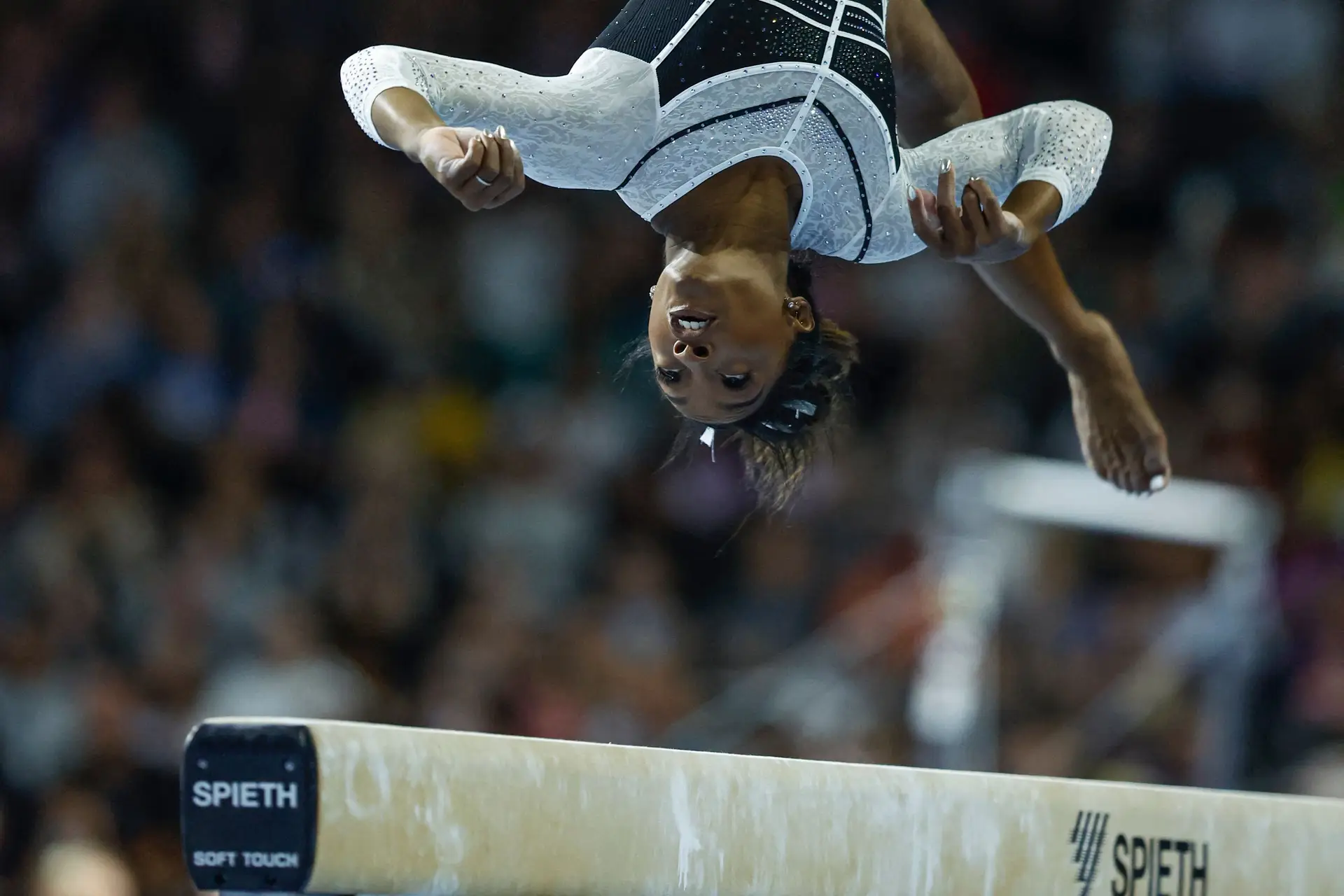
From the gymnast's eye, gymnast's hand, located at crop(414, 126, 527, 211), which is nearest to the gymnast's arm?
gymnast's hand, located at crop(414, 126, 527, 211)

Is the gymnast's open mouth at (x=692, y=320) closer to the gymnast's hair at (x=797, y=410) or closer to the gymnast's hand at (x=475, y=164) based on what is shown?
the gymnast's hair at (x=797, y=410)

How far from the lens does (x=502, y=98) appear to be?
2605 millimetres

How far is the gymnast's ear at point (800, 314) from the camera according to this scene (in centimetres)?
288

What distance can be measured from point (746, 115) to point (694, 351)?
0.43m

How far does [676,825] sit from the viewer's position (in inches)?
93.0

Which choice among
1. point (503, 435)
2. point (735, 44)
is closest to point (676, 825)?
point (735, 44)

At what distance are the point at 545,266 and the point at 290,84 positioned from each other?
125 centimetres

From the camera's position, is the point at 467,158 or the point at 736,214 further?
the point at 736,214

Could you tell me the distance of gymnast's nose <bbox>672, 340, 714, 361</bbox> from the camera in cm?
273

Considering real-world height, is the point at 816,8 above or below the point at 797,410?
above

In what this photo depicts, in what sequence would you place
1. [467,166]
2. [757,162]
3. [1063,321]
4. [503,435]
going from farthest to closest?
[503,435] < [1063,321] < [757,162] < [467,166]

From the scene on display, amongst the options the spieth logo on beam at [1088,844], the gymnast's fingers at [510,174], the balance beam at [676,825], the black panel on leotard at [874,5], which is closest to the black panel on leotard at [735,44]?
the black panel on leotard at [874,5]

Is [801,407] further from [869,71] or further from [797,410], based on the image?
[869,71]

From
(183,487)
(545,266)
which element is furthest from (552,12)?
(183,487)
